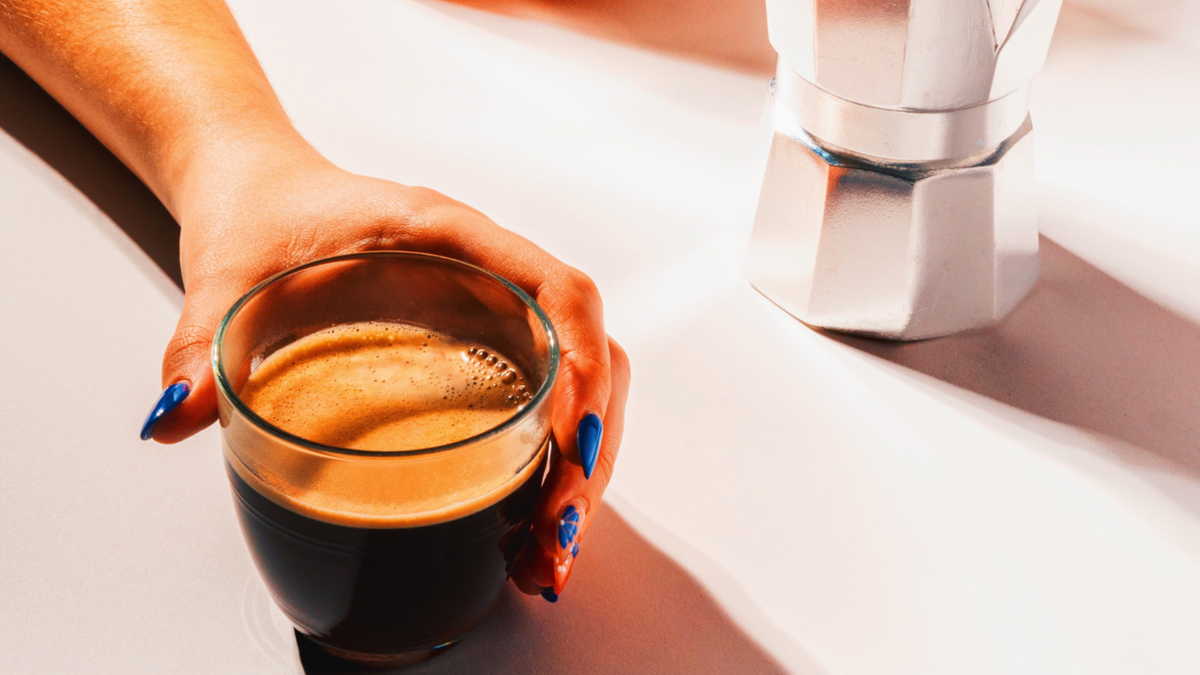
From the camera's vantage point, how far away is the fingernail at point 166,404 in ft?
1.16

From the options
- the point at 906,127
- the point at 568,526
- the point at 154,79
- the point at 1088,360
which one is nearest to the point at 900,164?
the point at 906,127

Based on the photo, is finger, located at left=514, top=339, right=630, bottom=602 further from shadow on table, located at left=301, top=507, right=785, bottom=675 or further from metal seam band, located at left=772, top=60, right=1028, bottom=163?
metal seam band, located at left=772, top=60, right=1028, bottom=163

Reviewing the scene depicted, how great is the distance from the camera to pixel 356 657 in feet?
1.19

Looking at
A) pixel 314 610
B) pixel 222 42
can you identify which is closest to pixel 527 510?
pixel 314 610

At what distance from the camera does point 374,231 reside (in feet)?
1.57

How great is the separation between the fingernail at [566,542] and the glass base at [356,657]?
0.04m

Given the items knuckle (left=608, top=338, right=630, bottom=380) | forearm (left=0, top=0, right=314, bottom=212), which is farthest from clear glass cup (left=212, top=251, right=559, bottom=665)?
forearm (left=0, top=0, right=314, bottom=212)

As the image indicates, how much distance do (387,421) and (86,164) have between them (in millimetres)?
382

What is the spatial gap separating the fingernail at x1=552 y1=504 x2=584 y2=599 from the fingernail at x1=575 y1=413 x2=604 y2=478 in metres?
0.02

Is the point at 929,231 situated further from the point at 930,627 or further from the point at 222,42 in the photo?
the point at 222,42

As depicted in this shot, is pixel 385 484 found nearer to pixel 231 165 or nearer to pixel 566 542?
pixel 566 542

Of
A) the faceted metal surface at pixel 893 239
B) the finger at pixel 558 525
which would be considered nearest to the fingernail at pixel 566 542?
the finger at pixel 558 525

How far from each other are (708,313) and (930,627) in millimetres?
229

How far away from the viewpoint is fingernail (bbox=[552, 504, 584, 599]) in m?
0.37
